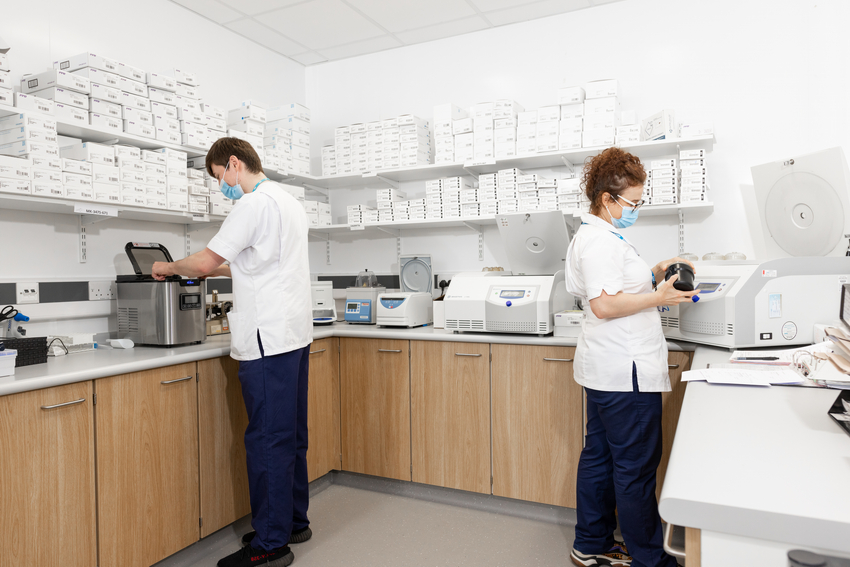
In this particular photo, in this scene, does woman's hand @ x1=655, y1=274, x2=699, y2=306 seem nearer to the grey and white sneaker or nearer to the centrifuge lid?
the grey and white sneaker

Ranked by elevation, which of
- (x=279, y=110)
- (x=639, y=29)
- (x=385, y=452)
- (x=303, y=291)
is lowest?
(x=385, y=452)

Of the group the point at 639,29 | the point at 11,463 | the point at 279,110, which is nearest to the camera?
the point at 11,463

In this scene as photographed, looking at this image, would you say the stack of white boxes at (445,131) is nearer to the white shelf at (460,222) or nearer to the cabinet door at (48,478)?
the white shelf at (460,222)

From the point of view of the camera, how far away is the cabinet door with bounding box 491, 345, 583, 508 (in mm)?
2541

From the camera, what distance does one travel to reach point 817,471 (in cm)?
88

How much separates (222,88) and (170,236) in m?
1.09

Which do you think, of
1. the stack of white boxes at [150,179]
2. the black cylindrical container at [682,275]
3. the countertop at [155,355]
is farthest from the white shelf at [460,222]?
the stack of white boxes at [150,179]

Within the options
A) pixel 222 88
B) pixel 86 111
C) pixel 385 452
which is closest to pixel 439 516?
pixel 385 452

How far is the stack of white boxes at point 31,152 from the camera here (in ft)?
6.83

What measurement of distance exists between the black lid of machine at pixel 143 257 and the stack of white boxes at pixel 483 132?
180 cm

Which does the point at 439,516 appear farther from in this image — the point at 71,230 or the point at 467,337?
the point at 71,230

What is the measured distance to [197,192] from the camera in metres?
2.81

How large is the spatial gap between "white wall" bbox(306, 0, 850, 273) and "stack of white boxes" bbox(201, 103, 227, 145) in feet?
4.43

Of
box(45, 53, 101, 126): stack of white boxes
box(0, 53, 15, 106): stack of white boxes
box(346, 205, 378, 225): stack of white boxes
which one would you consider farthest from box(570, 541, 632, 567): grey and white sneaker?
box(0, 53, 15, 106): stack of white boxes
